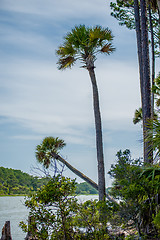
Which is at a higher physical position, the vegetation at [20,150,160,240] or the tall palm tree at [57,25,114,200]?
the tall palm tree at [57,25,114,200]

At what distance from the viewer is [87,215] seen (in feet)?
17.5

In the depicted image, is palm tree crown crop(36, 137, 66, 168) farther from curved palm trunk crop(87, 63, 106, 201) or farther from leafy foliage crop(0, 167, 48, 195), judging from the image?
leafy foliage crop(0, 167, 48, 195)

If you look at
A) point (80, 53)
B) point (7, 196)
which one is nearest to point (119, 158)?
point (80, 53)

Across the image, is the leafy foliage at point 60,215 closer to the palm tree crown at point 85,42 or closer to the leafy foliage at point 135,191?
the leafy foliage at point 135,191

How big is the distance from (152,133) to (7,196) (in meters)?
51.7

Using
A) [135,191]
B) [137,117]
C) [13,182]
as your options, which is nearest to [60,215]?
[135,191]

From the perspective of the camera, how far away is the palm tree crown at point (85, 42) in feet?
36.1

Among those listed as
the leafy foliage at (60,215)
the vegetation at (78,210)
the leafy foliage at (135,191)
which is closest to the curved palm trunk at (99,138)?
the leafy foliage at (135,191)

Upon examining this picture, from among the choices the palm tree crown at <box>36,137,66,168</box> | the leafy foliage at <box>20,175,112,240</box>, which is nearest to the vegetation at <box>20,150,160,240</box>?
the leafy foliage at <box>20,175,112,240</box>

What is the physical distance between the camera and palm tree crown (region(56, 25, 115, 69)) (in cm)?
1102

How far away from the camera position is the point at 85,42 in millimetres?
11039

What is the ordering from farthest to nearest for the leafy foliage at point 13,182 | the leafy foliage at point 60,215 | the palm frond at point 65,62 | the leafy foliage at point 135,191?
the leafy foliage at point 13,182 < the palm frond at point 65,62 < the leafy foliage at point 135,191 < the leafy foliage at point 60,215

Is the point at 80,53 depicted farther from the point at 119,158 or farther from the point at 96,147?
the point at 119,158

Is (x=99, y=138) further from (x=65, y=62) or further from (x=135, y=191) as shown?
(x=135, y=191)
